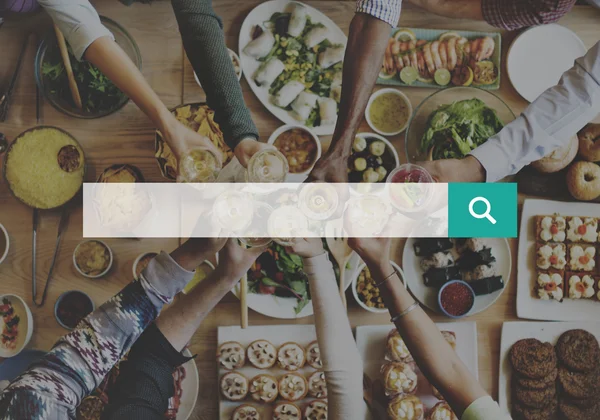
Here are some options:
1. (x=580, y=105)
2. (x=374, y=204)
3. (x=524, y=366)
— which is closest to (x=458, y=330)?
(x=524, y=366)

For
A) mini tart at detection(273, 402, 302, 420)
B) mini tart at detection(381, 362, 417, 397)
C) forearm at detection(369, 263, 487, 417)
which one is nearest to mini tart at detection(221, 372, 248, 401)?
mini tart at detection(273, 402, 302, 420)

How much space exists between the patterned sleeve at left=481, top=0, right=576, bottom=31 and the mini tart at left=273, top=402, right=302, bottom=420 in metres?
1.51

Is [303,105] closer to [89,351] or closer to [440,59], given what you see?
[440,59]

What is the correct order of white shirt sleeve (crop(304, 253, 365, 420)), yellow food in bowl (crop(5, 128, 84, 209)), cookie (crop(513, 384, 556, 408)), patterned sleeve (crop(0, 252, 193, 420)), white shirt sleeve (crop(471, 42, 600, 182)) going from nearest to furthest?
patterned sleeve (crop(0, 252, 193, 420))
white shirt sleeve (crop(304, 253, 365, 420))
white shirt sleeve (crop(471, 42, 600, 182))
yellow food in bowl (crop(5, 128, 84, 209))
cookie (crop(513, 384, 556, 408))

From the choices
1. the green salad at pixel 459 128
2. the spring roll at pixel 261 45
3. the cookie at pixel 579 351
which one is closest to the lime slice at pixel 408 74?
the green salad at pixel 459 128

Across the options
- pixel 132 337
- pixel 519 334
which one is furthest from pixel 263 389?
pixel 519 334

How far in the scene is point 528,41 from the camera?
1701 millimetres

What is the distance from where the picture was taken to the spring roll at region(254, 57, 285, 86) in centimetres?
161

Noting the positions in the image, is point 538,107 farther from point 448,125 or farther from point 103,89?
point 103,89

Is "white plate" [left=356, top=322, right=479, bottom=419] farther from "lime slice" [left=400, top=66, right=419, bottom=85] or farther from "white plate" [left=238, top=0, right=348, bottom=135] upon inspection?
"lime slice" [left=400, top=66, right=419, bottom=85]

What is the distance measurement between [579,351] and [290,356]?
103cm

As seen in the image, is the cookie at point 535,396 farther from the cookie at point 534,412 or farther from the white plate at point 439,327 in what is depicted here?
the white plate at point 439,327

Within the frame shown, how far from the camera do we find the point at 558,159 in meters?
1.61

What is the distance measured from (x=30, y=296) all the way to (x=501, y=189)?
5.57 ft
